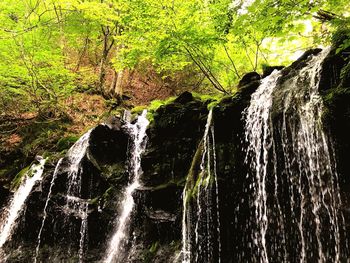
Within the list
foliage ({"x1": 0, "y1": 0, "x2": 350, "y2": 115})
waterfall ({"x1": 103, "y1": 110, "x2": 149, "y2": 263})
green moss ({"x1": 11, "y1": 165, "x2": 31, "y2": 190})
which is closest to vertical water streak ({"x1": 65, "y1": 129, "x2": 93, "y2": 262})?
waterfall ({"x1": 103, "y1": 110, "x2": 149, "y2": 263})

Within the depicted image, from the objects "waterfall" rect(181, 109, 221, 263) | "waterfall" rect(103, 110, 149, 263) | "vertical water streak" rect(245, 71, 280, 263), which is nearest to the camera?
"vertical water streak" rect(245, 71, 280, 263)

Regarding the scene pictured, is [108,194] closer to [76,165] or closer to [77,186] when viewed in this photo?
[77,186]

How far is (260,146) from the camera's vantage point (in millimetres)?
6715

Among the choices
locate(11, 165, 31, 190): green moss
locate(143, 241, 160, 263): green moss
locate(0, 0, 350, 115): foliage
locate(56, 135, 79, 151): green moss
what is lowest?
locate(143, 241, 160, 263): green moss

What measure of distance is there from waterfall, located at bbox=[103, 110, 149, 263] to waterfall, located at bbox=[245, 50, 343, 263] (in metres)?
3.94

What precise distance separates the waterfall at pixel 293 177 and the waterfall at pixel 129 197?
3.94m

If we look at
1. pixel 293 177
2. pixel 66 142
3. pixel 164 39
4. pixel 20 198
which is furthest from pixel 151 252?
pixel 66 142

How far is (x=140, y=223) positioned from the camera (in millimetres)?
8992

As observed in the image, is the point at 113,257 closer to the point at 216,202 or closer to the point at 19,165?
the point at 216,202

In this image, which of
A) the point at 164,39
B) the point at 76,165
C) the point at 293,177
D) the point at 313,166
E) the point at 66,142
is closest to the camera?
the point at 313,166

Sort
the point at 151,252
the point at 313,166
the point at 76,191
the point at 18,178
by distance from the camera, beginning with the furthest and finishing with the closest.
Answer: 1. the point at 18,178
2. the point at 76,191
3. the point at 151,252
4. the point at 313,166

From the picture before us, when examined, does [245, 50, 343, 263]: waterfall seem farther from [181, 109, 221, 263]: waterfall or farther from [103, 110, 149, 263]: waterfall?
[103, 110, 149, 263]: waterfall

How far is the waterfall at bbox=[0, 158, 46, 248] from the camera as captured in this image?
32.6 feet

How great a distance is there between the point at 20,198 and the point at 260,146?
27.0 feet
